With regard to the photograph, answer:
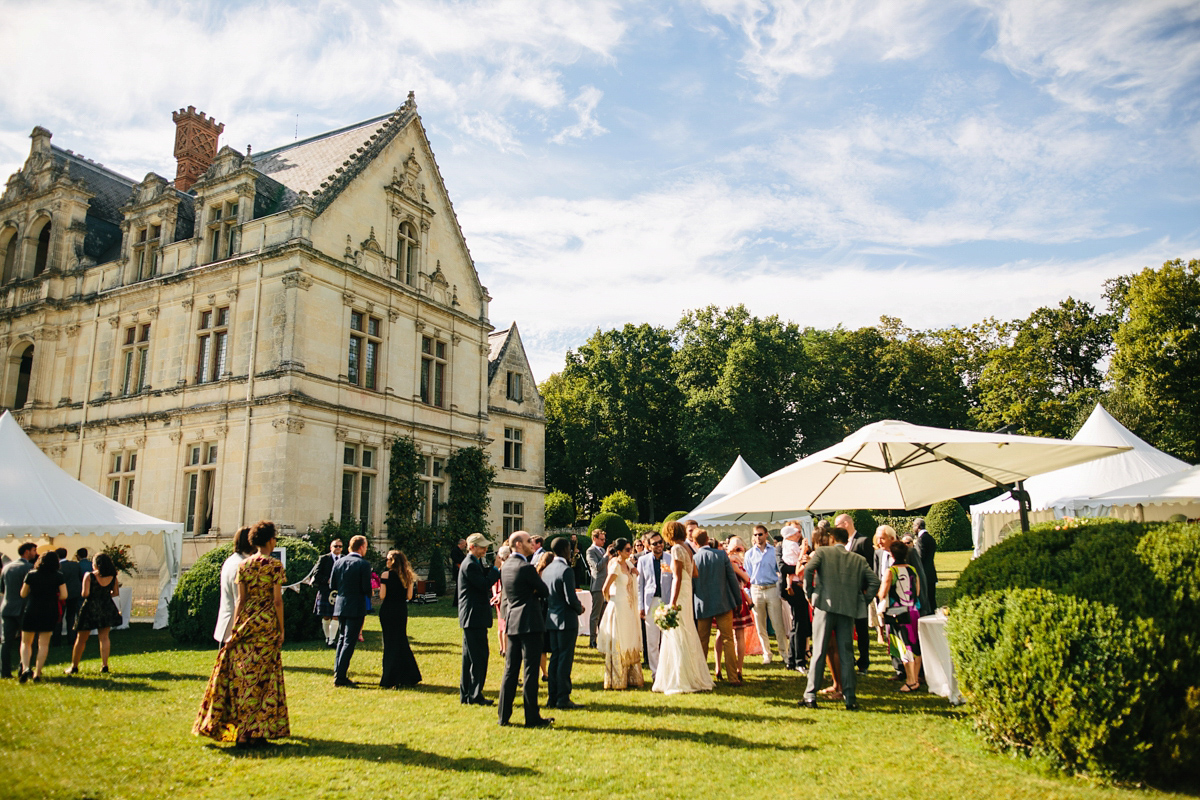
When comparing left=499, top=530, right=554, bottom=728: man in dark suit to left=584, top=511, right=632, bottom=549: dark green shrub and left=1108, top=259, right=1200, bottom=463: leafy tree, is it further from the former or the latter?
left=1108, top=259, right=1200, bottom=463: leafy tree

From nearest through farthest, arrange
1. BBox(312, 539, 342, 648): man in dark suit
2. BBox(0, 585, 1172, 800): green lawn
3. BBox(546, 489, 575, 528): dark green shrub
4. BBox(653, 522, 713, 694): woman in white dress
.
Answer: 1. BBox(0, 585, 1172, 800): green lawn
2. BBox(653, 522, 713, 694): woman in white dress
3. BBox(312, 539, 342, 648): man in dark suit
4. BBox(546, 489, 575, 528): dark green shrub

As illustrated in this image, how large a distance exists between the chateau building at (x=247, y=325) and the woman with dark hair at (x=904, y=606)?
16760 millimetres

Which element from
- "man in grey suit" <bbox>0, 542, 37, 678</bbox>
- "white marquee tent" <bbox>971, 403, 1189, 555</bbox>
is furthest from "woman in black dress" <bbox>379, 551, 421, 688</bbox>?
"white marquee tent" <bbox>971, 403, 1189, 555</bbox>

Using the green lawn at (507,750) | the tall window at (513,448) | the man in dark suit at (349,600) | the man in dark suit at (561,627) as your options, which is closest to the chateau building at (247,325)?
the tall window at (513,448)

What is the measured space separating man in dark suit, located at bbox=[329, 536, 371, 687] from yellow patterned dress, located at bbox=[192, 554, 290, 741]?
2.73 metres

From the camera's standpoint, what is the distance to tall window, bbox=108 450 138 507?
77.5 ft

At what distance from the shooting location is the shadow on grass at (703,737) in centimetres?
640

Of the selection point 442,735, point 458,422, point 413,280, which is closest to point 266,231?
point 413,280

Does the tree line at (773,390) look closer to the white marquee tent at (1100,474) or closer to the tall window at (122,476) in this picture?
the white marquee tent at (1100,474)

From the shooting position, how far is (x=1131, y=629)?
5199 mm

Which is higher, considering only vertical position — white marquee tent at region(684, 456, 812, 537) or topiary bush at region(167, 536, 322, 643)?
white marquee tent at region(684, 456, 812, 537)

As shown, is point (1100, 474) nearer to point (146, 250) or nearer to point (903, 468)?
point (903, 468)

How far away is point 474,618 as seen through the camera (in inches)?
320

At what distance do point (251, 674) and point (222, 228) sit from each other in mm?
21076
